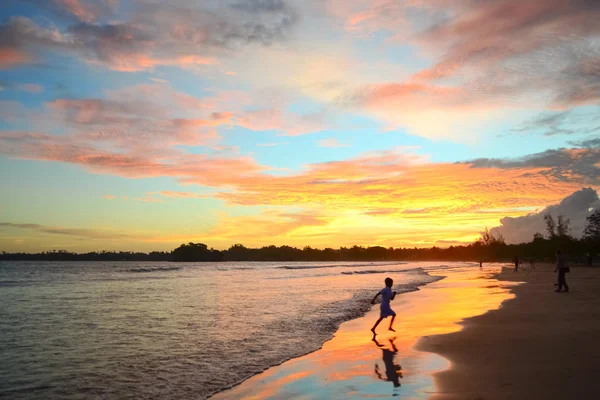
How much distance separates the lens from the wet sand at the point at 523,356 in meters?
7.29

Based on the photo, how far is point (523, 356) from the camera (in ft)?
32.0

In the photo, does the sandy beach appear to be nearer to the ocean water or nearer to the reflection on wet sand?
the reflection on wet sand

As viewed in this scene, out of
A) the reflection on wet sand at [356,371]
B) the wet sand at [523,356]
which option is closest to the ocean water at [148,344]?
the reflection on wet sand at [356,371]

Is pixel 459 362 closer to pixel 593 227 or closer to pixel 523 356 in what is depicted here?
pixel 523 356

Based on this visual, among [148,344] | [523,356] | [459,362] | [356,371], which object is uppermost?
[523,356]

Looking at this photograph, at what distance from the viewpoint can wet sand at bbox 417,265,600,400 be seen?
7.29 metres

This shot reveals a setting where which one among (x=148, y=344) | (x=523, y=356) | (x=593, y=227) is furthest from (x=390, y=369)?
(x=593, y=227)

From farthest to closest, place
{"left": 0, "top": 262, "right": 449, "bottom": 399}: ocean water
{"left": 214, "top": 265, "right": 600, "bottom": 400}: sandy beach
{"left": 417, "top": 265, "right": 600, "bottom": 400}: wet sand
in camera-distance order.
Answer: {"left": 0, "top": 262, "right": 449, "bottom": 399}: ocean water < {"left": 214, "top": 265, "right": 600, "bottom": 400}: sandy beach < {"left": 417, "top": 265, "right": 600, "bottom": 400}: wet sand

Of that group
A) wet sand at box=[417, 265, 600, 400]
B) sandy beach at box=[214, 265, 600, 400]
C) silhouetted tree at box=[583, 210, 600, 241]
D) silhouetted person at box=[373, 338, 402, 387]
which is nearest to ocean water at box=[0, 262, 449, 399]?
sandy beach at box=[214, 265, 600, 400]

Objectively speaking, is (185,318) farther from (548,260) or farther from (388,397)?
(548,260)

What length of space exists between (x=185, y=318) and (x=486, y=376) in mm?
14572

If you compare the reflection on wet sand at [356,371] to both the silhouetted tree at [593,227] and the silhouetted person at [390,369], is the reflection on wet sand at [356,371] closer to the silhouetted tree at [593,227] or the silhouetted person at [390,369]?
the silhouetted person at [390,369]

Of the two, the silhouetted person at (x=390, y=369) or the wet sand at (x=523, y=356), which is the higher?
the wet sand at (x=523, y=356)

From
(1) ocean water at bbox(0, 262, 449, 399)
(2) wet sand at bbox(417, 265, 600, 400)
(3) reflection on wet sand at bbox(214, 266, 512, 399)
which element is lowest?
(1) ocean water at bbox(0, 262, 449, 399)
